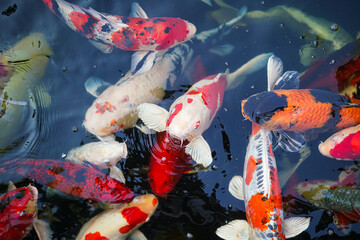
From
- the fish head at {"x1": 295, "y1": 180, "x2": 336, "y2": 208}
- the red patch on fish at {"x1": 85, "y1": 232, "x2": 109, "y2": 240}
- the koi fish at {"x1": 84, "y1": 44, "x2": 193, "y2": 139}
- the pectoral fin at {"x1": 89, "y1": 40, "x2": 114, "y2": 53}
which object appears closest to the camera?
the red patch on fish at {"x1": 85, "y1": 232, "x2": 109, "y2": 240}

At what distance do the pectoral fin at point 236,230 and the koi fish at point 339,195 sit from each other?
0.70 metres

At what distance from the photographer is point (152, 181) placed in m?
3.71

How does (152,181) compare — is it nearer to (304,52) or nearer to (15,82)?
(15,82)

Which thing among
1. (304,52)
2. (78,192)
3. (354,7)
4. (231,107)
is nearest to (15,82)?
(78,192)

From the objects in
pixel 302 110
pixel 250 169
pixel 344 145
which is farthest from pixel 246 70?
pixel 344 145

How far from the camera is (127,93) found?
12.7 feet

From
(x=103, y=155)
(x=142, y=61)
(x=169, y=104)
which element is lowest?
(x=103, y=155)

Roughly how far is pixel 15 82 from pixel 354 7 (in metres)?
4.14

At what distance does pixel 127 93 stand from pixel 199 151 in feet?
3.38

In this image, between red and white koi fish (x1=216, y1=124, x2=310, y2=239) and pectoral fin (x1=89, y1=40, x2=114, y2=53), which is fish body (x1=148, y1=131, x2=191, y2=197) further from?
pectoral fin (x1=89, y1=40, x2=114, y2=53)

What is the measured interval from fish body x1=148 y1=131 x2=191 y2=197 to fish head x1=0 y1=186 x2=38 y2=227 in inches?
47.6

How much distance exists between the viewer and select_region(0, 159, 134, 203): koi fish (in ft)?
11.3

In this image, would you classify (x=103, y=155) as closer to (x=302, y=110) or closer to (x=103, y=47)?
(x=103, y=47)

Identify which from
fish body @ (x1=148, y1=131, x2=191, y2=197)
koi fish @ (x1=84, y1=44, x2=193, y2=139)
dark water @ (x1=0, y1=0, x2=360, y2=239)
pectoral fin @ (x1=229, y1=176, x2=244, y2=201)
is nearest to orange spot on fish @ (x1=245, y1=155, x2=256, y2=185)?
pectoral fin @ (x1=229, y1=176, x2=244, y2=201)
